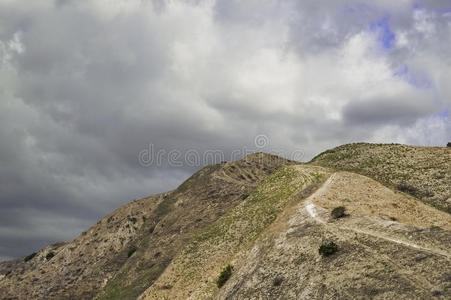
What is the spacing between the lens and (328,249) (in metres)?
38.6

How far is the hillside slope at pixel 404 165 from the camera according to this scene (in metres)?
62.5

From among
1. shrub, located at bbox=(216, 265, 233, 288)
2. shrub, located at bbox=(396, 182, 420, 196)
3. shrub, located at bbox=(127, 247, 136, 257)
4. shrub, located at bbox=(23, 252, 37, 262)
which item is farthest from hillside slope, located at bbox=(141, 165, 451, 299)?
shrub, located at bbox=(23, 252, 37, 262)

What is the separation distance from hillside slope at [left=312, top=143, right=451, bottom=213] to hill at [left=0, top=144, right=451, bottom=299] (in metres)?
0.24

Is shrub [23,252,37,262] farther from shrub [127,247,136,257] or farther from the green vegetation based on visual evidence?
the green vegetation

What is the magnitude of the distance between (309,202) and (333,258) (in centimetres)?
1809

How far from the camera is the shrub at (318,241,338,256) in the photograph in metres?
38.3

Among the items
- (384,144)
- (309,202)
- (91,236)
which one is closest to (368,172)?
(384,144)

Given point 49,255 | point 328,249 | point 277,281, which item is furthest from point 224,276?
point 49,255

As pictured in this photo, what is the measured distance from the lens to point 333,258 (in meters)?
37.4

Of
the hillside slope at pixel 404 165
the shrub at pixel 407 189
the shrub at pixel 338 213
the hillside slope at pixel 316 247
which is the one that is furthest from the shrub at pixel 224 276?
the hillside slope at pixel 404 165

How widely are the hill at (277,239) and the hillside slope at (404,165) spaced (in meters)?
0.24

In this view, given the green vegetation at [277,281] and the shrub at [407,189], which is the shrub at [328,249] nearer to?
the green vegetation at [277,281]

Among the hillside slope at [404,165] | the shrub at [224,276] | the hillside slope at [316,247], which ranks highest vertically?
the hillside slope at [404,165]

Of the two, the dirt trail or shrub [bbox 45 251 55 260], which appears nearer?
the dirt trail
